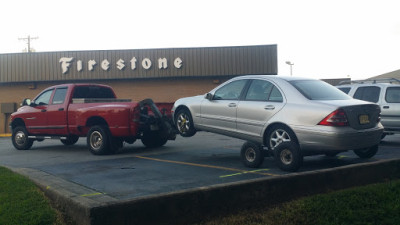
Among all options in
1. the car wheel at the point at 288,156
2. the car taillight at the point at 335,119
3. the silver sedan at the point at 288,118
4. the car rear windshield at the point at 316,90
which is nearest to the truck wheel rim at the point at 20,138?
the silver sedan at the point at 288,118

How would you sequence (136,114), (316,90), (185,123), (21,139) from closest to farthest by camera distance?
1. (316,90)
2. (185,123)
3. (136,114)
4. (21,139)

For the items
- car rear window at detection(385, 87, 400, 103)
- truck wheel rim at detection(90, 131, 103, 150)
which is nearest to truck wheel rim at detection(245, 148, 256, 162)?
truck wheel rim at detection(90, 131, 103, 150)

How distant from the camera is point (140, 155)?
1106 centimetres

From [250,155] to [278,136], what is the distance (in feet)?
2.69

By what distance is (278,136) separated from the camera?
802 cm

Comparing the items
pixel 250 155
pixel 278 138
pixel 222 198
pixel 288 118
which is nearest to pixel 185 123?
pixel 250 155

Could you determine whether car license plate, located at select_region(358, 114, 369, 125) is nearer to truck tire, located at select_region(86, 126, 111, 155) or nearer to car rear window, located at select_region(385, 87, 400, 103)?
car rear window, located at select_region(385, 87, 400, 103)

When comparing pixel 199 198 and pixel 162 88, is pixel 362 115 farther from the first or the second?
pixel 162 88

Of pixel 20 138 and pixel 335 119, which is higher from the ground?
pixel 335 119

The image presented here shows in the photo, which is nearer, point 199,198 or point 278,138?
point 199,198

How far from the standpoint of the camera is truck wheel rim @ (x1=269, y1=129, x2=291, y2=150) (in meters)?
7.93

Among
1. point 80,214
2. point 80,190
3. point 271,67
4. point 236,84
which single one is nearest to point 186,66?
point 271,67

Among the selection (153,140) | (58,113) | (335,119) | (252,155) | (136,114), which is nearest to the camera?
(335,119)

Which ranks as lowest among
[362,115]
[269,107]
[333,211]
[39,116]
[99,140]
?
[333,211]
